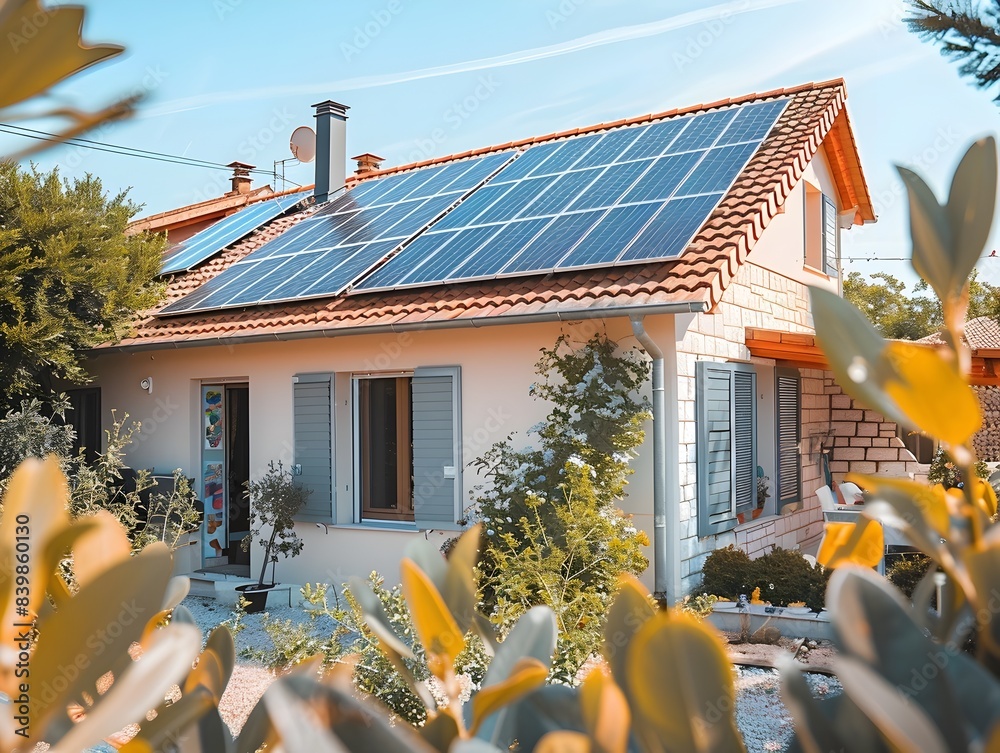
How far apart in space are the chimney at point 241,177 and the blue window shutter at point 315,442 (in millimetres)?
11296

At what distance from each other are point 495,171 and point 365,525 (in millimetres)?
5654

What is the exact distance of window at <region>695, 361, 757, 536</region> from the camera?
8.76 m

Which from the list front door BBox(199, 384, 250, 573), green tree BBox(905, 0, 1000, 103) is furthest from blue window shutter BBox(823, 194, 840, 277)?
front door BBox(199, 384, 250, 573)

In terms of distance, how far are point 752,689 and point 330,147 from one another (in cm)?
1197

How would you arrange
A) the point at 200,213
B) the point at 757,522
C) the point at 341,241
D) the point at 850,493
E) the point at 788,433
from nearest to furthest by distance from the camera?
the point at 757,522
the point at 850,493
the point at 788,433
the point at 341,241
the point at 200,213

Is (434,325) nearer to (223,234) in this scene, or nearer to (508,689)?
(223,234)

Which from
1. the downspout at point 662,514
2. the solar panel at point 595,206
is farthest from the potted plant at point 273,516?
the downspout at point 662,514

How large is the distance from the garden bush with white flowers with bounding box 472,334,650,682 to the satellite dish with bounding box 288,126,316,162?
9.48 m

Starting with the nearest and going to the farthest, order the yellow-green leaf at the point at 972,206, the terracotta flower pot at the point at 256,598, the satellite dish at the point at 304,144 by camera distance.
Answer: the yellow-green leaf at the point at 972,206 → the terracotta flower pot at the point at 256,598 → the satellite dish at the point at 304,144

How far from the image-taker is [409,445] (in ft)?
33.2

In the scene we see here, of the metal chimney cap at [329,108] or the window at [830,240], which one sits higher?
the metal chimney cap at [329,108]

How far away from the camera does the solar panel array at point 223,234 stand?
13.3 meters

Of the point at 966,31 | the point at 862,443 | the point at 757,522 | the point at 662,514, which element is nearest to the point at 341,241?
the point at 662,514

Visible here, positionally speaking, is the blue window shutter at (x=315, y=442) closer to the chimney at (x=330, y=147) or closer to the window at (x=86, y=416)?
the window at (x=86, y=416)
